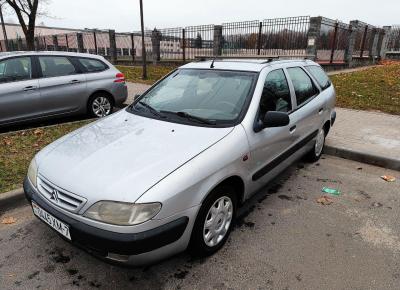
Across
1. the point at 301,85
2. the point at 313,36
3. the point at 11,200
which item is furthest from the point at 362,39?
the point at 11,200

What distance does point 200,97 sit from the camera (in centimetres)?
350

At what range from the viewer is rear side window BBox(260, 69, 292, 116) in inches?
134

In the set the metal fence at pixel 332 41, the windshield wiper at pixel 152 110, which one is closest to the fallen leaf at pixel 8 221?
the windshield wiper at pixel 152 110

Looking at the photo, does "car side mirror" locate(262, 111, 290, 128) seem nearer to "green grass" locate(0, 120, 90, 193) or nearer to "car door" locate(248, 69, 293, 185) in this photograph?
"car door" locate(248, 69, 293, 185)

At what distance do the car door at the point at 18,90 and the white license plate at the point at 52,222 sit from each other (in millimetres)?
4063

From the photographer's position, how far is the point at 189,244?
262 cm

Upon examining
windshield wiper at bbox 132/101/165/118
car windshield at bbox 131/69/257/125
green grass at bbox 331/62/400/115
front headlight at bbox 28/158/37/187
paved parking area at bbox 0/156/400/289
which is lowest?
paved parking area at bbox 0/156/400/289

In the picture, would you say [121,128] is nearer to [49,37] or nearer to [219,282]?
[219,282]

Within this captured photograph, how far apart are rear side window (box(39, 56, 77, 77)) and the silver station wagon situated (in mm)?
3536

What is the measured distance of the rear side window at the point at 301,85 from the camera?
4113 mm

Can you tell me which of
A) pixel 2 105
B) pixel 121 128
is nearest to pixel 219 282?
pixel 121 128

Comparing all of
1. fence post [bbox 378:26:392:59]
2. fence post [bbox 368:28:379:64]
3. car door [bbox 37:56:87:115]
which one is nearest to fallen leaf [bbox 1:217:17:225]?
car door [bbox 37:56:87:115]

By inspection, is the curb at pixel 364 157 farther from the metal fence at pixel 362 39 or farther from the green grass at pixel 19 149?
the metal fence at pixel 362 39

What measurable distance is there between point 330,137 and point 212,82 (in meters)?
3.33
